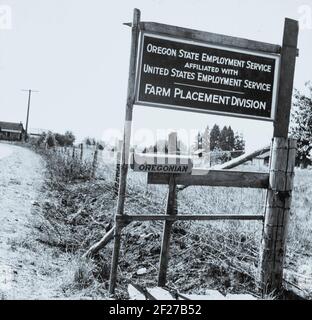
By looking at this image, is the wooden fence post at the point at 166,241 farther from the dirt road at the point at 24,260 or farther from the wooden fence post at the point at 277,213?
the wooden fence post at the point at 277,213

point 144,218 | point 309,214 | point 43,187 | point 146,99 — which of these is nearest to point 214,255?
point 144,218

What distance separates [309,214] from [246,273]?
4843mm

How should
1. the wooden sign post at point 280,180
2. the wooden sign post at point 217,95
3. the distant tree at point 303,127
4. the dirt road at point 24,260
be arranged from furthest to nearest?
the distant tree at point 303,127, the wooden sign post at point 280,180, the wooden sign post at point 217,95, the dirt road at point 24,260

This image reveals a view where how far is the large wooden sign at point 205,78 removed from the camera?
3863mm

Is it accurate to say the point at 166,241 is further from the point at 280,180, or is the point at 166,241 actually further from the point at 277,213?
the point at 280,180

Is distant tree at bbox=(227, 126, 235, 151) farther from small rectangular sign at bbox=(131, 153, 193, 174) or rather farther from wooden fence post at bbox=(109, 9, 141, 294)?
wooden fence post at bbox=(109, 9, 141, 294)

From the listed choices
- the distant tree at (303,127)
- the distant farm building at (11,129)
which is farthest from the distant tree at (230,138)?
the distant tree at (303,127)

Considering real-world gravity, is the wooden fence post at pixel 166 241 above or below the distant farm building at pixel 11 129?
below

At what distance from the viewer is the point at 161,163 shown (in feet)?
12.4

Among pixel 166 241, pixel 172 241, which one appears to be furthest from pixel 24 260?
pixel 172 241

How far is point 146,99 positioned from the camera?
3.86 m

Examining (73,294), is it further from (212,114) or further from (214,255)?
(212,114)

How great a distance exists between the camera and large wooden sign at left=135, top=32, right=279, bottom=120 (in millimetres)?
3863

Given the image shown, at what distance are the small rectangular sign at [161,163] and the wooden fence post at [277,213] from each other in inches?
42.9
